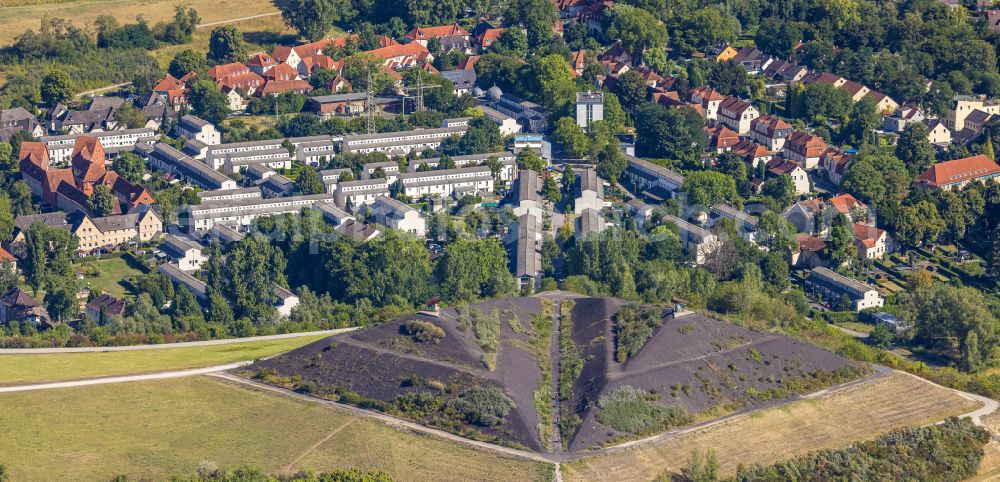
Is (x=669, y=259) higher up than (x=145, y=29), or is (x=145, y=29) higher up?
(x=145, y=29)

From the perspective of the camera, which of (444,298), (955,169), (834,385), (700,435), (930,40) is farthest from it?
(930,40)

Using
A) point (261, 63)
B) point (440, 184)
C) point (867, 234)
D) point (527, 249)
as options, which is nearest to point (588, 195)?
point (527, 249)

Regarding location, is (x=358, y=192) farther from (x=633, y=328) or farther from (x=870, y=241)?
(x=633, y=328)

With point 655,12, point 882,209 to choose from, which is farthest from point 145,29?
point 882,209

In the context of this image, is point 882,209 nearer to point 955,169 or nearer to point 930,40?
point 955,169

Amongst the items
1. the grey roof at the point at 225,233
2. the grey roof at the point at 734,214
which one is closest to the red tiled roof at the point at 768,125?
the grey roof at the point at 734,214

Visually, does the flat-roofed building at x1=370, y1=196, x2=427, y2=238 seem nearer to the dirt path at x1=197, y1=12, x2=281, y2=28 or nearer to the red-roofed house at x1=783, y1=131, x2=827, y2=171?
the red-roofed house at x1=783, y1=131, x2=827, y2=171
